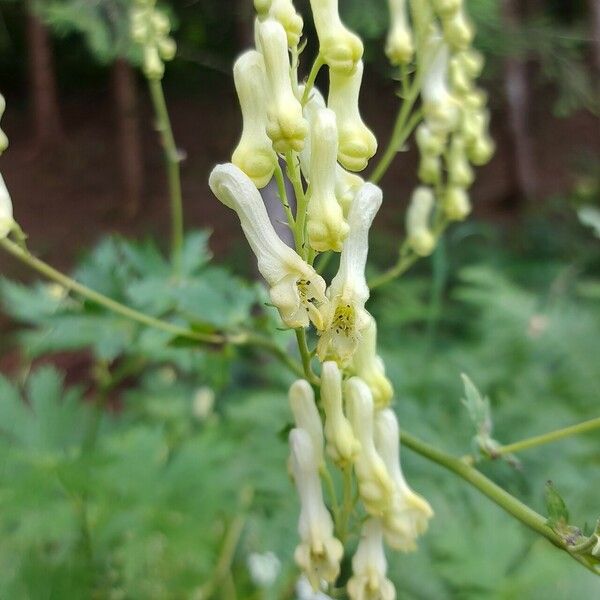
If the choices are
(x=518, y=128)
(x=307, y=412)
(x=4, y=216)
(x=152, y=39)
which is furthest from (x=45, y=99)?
(x=307, y=412)

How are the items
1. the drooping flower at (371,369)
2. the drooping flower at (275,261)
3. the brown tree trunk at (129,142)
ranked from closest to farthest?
1. the drooping flower at (275,261)
2. the drooping flower at (371,369)
3. the brown tree trunk at (129,142)

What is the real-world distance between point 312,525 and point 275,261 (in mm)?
387

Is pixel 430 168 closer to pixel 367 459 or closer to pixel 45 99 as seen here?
pixel 367 459

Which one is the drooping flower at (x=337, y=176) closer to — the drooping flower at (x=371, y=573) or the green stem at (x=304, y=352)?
the green stem at (x=304, y=352)

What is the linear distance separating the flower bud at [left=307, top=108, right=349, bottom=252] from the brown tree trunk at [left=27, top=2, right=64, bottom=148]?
830 centimetres

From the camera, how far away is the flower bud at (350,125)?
760 mm

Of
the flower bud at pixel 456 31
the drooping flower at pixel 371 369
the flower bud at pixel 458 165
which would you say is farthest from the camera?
the flower bud at pixel 458 165

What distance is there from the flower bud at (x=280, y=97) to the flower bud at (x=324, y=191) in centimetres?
4

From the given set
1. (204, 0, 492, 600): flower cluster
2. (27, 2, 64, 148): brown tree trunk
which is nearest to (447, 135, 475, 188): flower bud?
(204, 0, 492, 600): flower cluster

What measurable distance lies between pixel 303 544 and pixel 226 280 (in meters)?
0.62

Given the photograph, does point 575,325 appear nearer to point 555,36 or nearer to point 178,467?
point 178,467

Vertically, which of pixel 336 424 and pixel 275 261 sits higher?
pixel 275 261

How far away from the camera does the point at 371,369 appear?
3.00ft

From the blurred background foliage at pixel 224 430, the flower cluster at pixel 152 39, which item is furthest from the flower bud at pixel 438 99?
the flower cluster at pixel 152 39
